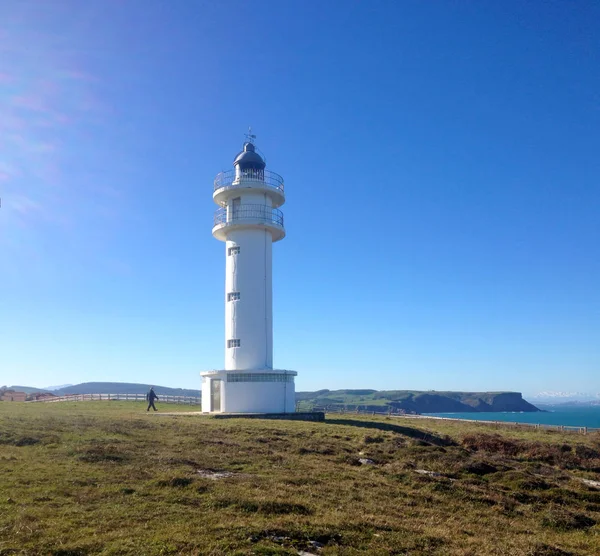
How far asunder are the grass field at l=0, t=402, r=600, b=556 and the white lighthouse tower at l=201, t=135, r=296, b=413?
413 inches

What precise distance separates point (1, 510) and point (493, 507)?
397 inches

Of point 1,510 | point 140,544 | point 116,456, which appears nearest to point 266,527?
point 140,544

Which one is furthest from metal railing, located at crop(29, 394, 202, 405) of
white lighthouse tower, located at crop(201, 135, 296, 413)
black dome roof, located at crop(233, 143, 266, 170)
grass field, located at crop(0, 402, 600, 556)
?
grass field, located at crop(0, 402, 600, 556)

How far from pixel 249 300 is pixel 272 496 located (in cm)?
2217

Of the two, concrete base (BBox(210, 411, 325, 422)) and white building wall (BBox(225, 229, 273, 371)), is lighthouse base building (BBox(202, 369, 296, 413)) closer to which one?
white building wall (BBox(225, 229, 273, 371))

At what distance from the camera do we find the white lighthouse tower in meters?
32.0

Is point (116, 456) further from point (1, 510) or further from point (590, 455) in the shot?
point (590, 455)

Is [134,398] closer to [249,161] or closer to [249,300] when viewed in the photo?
[249,300]

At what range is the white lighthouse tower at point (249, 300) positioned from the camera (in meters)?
32.0

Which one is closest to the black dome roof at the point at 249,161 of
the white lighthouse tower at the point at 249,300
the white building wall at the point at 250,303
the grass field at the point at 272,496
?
the white lighthouse tower at the point at 249,300

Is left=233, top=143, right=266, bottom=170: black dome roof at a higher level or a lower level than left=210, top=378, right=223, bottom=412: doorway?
higher

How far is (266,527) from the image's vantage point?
9.31 m

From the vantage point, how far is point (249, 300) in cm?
3353

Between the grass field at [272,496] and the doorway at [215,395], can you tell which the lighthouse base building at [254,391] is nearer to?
the doorway at [215,395]
